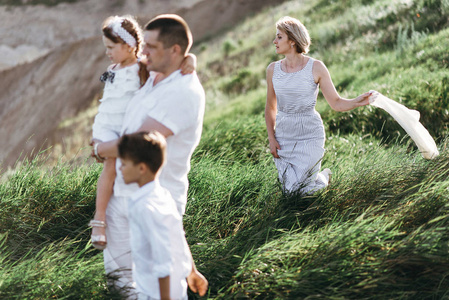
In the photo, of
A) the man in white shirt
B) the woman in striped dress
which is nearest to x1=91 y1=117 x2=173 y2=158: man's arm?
the man in white shirt

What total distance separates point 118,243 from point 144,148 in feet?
2.69

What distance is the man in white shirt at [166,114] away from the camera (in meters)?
2.81

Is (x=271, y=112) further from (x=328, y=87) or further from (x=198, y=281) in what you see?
(x=198, y=281)

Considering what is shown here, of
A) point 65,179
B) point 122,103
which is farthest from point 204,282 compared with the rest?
point 65,179

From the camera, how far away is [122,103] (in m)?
3.04

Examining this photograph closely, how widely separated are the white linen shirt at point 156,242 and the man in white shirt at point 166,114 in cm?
30

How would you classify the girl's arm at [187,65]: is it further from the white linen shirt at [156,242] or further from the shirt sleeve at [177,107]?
the white linen shirt at [156,242]

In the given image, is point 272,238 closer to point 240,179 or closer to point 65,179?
point 240,179

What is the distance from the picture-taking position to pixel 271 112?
188 inches

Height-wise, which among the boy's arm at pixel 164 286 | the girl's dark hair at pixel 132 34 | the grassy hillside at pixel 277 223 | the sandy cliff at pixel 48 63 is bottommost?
the sandy cliff at pixel 48 63

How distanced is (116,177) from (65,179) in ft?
5.67

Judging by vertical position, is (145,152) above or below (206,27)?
above

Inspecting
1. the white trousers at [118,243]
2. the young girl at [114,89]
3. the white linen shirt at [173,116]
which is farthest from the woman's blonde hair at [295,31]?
the white trousers at [118,243]

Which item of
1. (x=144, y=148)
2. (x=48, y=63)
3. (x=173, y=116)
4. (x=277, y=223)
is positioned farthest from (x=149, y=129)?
(x=48, y=63)
